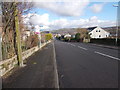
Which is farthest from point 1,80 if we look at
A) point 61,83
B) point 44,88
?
point 61,83

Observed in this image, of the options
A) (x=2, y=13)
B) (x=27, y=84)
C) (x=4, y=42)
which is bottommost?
(x=27, y=84)

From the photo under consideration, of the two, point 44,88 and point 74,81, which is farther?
point 74,81

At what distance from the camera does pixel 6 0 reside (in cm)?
852

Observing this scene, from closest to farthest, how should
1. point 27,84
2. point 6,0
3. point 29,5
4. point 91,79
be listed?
point 27,84 → point 91,79 → point 6,0 → point 29,5

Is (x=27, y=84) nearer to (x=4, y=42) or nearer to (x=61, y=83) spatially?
(x=61, y=83)

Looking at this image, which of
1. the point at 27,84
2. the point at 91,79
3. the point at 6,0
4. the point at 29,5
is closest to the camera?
the point at 27,84

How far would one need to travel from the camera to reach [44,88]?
4590mm

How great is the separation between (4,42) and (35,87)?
17.5 feet

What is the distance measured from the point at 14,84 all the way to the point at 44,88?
1.32 metres

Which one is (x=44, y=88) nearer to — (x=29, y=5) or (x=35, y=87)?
(x=35, y=87)

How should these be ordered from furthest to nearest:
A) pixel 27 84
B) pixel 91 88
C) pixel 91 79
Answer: pixel 91 79, pixel 27 84, pixel 91 88

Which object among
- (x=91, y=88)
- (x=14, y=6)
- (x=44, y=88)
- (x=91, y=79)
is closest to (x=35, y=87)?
(x=44, y=88)

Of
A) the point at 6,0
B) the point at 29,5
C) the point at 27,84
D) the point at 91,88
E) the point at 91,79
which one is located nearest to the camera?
the point at 91,88

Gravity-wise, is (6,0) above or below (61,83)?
above
